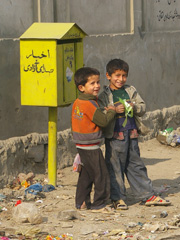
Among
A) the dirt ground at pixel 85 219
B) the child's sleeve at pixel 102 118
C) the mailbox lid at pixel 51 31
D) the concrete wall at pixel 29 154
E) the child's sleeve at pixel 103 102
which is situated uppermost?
the mailbox lid at pixel 51 31

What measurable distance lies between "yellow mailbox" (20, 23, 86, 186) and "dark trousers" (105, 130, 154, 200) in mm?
834

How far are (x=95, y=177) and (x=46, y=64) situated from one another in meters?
1.31

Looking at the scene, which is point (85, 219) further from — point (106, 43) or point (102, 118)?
point (106, 43)

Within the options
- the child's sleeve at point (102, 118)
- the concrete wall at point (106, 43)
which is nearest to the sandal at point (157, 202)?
the child's sleeve at point (102, 118)

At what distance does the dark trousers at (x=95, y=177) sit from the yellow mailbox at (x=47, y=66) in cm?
80

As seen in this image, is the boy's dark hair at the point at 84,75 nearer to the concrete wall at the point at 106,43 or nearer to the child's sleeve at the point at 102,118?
the child's sleeve at the point at 102,118

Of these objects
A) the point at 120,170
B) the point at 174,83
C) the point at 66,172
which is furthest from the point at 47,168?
the point at 174,83

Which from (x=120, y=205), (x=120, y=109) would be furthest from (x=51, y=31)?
(x=120, y=205)

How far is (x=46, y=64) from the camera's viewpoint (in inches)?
257

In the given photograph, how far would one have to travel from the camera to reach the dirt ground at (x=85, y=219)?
537cm

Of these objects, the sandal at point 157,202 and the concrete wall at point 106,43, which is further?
the concrete wall at point 106,43

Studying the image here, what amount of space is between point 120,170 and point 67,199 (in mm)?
733

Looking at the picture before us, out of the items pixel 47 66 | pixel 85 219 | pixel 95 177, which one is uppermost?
pixel 47 66

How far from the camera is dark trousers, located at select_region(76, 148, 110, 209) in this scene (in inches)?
235
